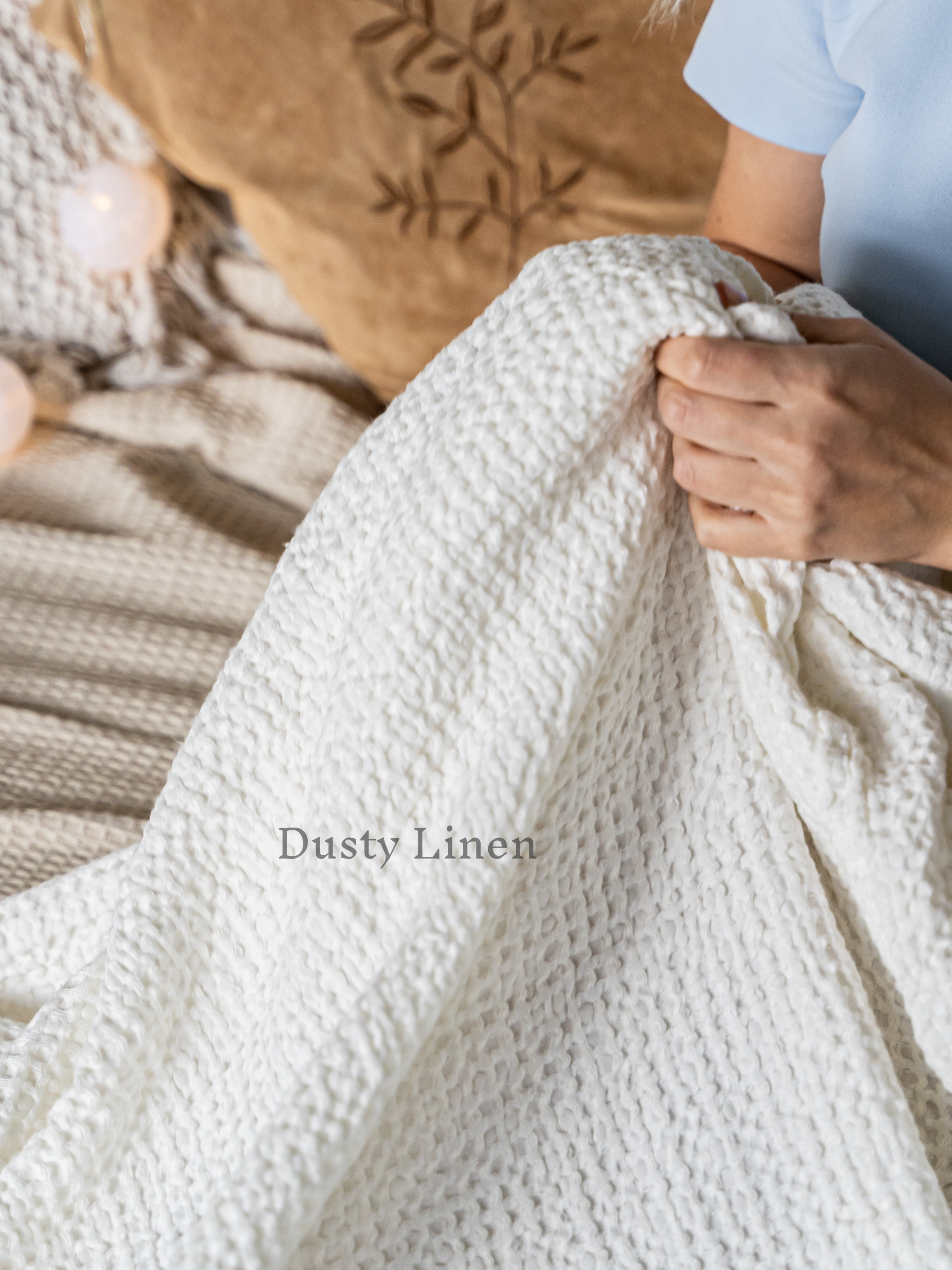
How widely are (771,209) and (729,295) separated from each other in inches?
12.6

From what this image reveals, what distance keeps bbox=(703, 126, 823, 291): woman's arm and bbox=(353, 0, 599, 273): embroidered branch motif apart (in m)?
0.35

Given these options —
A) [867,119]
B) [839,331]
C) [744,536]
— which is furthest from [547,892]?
[867,119]

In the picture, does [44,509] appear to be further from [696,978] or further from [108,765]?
[696,978]

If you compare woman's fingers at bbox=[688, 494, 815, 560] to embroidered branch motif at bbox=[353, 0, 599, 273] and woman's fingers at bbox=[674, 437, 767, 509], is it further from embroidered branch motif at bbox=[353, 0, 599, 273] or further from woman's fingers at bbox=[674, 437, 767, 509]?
embroidered branch motif at bbox=[353, 0, 599, 273]

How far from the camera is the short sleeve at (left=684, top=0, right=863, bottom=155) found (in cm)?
68

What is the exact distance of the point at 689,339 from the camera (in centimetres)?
46

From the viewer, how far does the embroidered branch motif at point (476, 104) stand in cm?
104

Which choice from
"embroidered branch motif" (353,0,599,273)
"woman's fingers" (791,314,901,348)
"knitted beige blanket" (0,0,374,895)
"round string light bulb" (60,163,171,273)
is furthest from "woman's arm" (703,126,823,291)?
"round string light bulb" (60,163,171,273)

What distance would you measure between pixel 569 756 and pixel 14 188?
966 mm

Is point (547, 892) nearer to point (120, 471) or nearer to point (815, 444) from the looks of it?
point (815, 444)

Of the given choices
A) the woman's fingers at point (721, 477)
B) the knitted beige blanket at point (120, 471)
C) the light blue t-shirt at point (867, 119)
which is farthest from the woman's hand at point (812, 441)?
the knitted beige blanket at point (120, 471)

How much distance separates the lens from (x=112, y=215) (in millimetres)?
1091

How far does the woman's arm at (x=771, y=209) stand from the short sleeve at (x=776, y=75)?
1 centimetres

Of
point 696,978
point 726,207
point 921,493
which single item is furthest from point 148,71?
point 696,978
